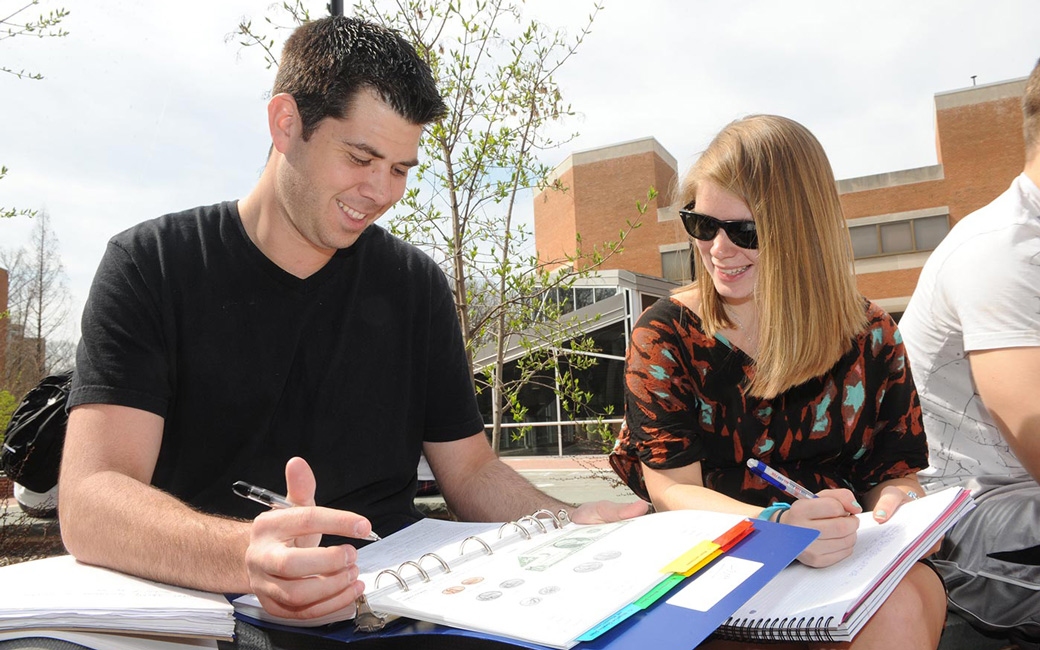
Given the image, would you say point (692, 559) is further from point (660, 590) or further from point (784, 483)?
point (784, 483)

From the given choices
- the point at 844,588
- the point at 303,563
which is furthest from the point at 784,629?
the point at 303,563

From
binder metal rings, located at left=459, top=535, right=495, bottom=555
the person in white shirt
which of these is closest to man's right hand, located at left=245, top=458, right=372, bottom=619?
binder metal rings, located at left=459, top=535, right=495, bottom=555

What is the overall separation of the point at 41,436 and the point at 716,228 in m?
2.49

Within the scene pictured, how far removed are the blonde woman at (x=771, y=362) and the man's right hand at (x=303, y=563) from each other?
106cm

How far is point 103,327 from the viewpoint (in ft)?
5.66

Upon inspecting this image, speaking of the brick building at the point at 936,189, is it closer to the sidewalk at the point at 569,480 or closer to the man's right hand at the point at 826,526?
the sidewalk at the point at 569,480

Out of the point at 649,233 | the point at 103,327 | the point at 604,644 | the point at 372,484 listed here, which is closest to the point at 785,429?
the point at 372,484

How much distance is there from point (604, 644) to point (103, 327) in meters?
1.39

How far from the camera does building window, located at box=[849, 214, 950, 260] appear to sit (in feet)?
84.0

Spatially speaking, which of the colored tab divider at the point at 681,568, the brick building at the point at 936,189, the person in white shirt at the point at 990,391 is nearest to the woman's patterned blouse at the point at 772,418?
the person in white shirt at the point at 990,391

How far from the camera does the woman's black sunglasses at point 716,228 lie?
212cm

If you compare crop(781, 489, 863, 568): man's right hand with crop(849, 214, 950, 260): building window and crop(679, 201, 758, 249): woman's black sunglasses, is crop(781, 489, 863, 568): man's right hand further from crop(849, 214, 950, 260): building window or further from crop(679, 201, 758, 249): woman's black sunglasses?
crop(849, 214, 950, 260): building window

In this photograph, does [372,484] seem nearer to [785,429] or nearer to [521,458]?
[785,429]

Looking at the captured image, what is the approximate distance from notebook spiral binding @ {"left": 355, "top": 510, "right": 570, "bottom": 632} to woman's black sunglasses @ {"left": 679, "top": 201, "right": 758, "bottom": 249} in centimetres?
96
